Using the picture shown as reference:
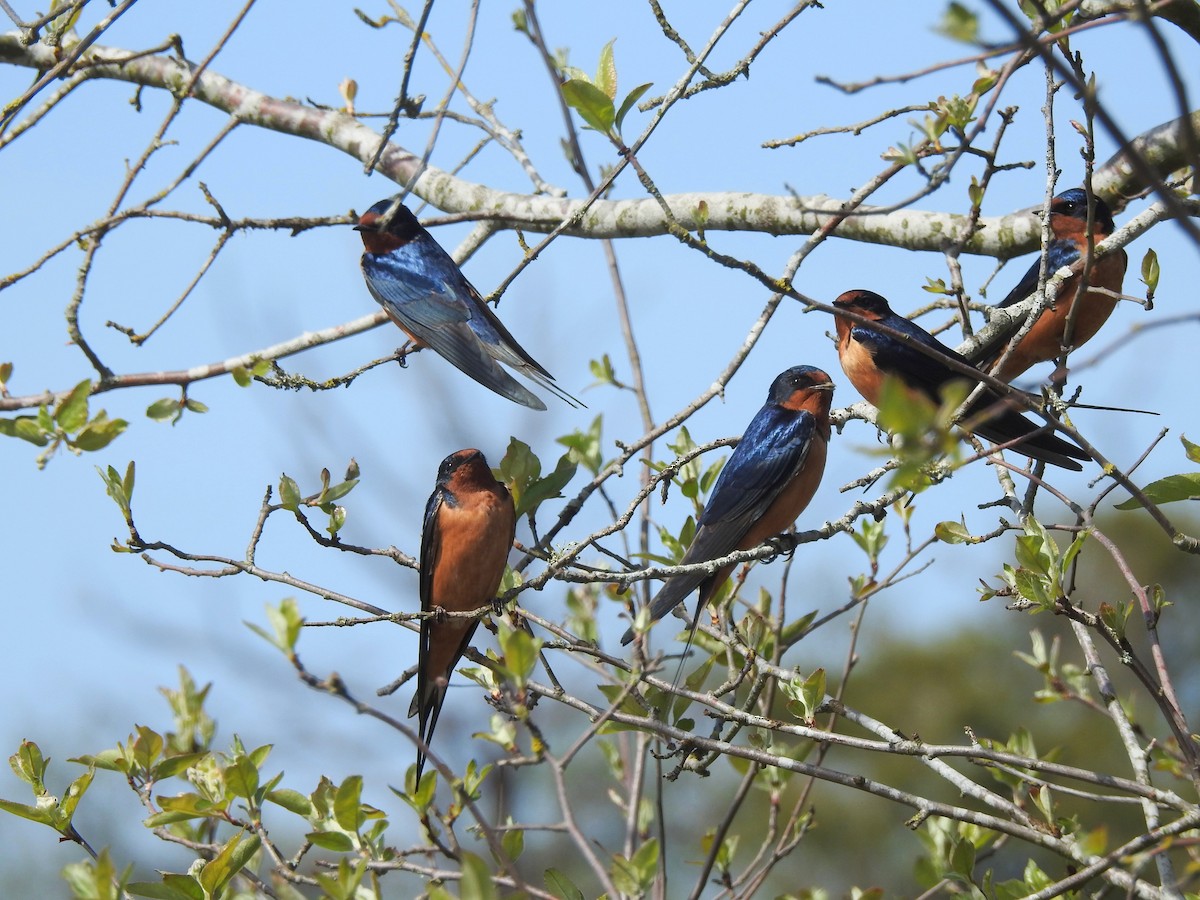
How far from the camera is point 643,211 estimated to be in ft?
14.6

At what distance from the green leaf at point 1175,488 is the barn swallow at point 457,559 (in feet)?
7.77

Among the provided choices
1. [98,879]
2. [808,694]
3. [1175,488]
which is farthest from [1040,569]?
[98,879]

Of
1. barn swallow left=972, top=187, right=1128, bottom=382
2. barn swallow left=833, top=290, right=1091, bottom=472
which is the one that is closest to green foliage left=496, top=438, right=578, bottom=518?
barn swallow left=833, top=290, right=1091, bottom=472

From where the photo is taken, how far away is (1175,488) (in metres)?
2.73

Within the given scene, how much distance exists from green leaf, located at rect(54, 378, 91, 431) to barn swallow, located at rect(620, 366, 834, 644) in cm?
232

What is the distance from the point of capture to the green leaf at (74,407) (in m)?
2.52

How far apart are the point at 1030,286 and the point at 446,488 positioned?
2.71 metres

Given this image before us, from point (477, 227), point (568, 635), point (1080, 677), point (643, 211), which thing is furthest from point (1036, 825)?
point (477, 227)

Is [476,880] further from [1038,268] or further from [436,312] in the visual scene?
[1038,268]

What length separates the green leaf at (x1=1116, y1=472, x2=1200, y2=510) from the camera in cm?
271

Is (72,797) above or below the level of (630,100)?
below

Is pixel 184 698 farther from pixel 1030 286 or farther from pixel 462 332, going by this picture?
pixel 1030 286

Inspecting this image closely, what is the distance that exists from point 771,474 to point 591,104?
219 centimetres

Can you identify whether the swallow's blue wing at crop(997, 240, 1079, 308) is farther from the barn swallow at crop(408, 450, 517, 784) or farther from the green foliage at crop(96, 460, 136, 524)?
the green foliage at crop(96, 460, 136, 524)
